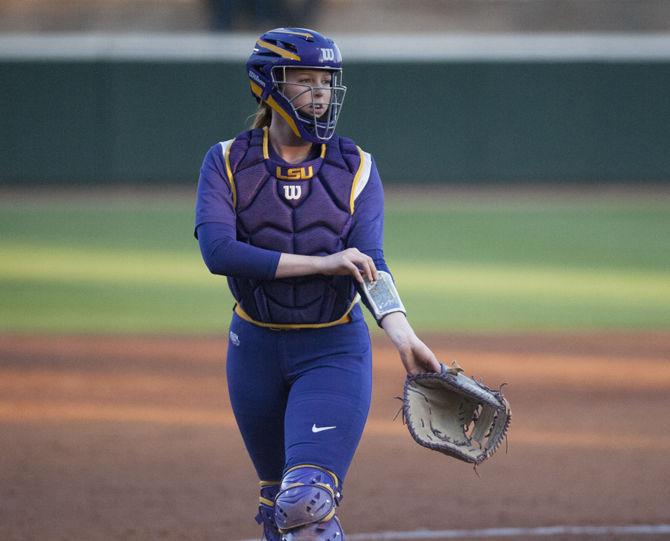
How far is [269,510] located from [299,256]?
3.22 ft

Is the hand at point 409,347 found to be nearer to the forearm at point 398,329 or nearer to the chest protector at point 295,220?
the forearm at point 398,329

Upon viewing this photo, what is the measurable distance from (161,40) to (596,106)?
28.0 feet

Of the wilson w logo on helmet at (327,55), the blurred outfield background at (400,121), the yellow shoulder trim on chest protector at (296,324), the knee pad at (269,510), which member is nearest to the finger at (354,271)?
the yellow shoulder trim on chest protector at (296,324)

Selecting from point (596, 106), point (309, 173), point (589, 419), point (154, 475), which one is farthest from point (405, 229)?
point (309, 173)

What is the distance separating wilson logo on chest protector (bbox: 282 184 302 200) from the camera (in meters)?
3.81

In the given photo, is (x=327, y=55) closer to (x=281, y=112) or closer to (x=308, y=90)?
(x=308, y=90)

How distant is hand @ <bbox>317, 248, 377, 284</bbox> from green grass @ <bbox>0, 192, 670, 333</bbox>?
7252 mm

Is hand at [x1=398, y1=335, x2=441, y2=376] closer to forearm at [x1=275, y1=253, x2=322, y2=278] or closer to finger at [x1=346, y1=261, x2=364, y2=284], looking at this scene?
finger at [x1=346, y1=261, x2=364, y2=284]

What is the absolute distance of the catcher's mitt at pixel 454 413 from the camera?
3617 mm

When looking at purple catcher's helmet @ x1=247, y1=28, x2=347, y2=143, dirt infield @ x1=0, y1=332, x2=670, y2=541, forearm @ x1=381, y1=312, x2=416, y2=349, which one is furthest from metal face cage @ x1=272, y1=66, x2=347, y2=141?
dirt infield @ x1=0, y1=332, x2=670, y2=541

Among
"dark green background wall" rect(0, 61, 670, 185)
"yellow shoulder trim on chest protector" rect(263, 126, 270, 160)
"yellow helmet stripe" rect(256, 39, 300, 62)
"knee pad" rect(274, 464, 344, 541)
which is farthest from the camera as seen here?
"dark green background wall" rect(0, 61, 670, 185)

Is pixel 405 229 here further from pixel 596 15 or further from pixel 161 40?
pixel 596 15

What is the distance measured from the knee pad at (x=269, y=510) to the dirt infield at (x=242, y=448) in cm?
129

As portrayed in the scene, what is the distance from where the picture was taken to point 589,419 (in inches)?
301
